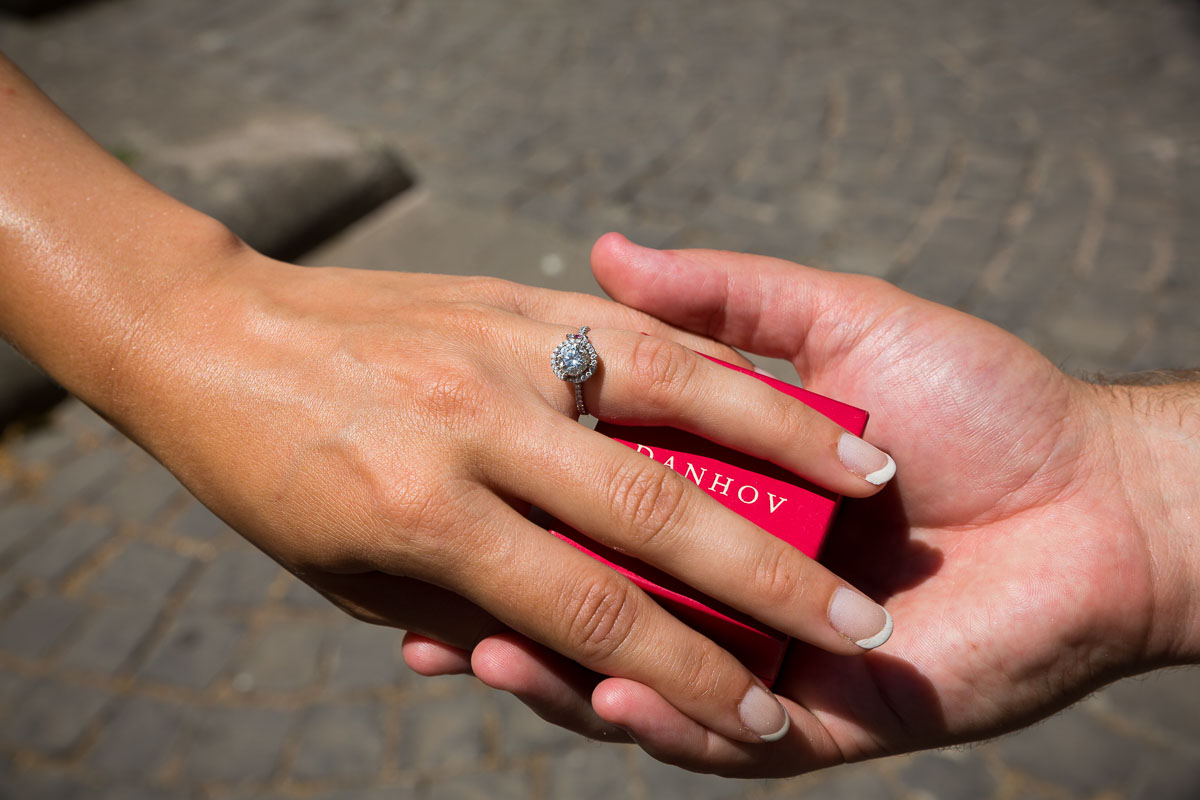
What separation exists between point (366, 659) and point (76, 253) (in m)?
1.86

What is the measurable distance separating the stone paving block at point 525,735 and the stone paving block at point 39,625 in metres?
1.73

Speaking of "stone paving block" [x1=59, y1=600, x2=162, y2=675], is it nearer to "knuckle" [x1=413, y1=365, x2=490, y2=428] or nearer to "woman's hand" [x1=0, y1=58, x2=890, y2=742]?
"woman's hand" [x1=0, y1=58, x2=890, y2=742]

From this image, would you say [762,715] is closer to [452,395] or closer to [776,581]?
[776,581]

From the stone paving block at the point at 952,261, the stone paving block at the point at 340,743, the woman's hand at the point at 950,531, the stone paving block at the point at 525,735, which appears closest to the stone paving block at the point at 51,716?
the stone paving block at the point at 340,743

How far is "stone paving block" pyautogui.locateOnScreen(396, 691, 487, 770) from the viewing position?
9.60 ft

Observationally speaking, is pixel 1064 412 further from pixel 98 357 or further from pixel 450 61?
pixel 450 61

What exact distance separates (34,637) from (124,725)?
594 mm

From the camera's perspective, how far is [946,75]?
5398mm

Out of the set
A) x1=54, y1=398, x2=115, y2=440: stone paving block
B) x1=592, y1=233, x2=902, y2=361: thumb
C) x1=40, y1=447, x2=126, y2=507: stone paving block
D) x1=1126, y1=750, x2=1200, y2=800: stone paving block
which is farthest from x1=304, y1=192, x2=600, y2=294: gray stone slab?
x1=1126, y1=750, x2=1200, y2=800: stone paving block

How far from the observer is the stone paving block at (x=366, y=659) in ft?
10.2

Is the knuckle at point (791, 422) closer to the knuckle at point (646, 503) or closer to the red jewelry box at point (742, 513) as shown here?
the red jewelry box at point (742, 513)

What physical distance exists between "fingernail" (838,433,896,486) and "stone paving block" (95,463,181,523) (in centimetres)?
309

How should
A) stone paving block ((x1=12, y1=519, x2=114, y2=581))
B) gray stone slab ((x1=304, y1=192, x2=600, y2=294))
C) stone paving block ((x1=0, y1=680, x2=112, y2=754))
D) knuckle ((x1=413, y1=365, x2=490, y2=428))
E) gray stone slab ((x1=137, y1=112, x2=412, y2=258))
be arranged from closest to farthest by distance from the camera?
1. knuckle ((x1=413, y1=365, x2=490, y2=428))
2. stone paving block ((x1=0, y1=680, x2=112, y2=754))
3. stone paving block ((x1=12, y1=519, x2=114, y2=581))
4. gray stone slab ((x1=304, y1=192, x2=600, y2=294))
5. gray stone slab ((x1=137, y1=112, x2=412, y2=258))

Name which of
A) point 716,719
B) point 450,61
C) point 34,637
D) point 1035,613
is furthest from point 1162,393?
point 450,61
